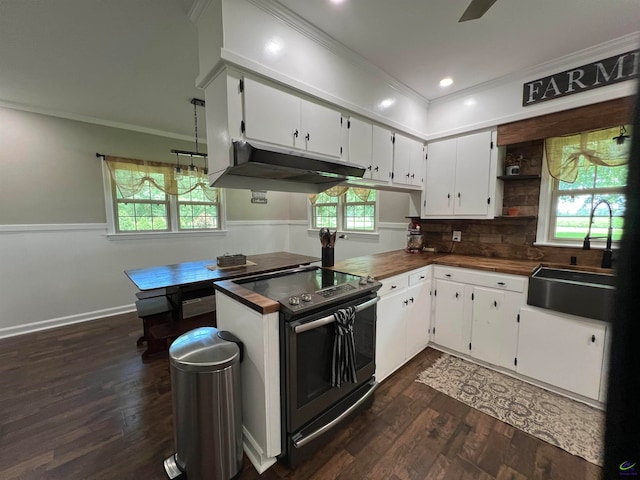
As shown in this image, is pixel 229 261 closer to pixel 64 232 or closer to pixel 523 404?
pixel 64 232

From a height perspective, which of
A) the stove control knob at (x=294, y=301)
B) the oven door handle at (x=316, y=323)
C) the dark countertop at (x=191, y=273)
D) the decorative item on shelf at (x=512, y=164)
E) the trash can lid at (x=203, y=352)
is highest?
the decorative item on shelf at (x=512, y=164)

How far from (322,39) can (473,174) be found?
2004 millimetres

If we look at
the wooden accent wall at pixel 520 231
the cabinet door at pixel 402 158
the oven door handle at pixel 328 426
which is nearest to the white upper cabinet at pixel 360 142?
the cabinet door at pixel 402 158

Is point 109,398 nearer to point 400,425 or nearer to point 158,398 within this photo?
point 158,398

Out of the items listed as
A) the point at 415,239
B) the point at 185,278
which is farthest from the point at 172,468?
the point at 415,239

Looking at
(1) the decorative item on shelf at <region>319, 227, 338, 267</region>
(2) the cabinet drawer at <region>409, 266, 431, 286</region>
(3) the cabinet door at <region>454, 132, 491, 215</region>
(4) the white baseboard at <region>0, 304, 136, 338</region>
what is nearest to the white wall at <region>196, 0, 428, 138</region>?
(3) the cabinet door at <region>454, 132, 491, 215</region>

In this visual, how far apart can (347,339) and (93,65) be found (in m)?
3.19

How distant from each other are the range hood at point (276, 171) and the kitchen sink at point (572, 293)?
69.2 inches

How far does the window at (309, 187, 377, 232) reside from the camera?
4277mm

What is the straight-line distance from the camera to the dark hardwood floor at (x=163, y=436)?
1.59m

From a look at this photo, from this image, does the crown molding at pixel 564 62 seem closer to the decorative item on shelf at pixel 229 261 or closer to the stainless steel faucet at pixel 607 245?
the stainless steel faucet at pixel 607 245

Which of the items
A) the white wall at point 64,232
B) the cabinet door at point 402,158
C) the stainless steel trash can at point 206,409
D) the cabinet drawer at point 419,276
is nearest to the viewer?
the stainless steel trash can at point 206,409

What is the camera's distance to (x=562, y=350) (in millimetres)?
2137

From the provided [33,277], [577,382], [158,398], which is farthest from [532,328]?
[33,277]
